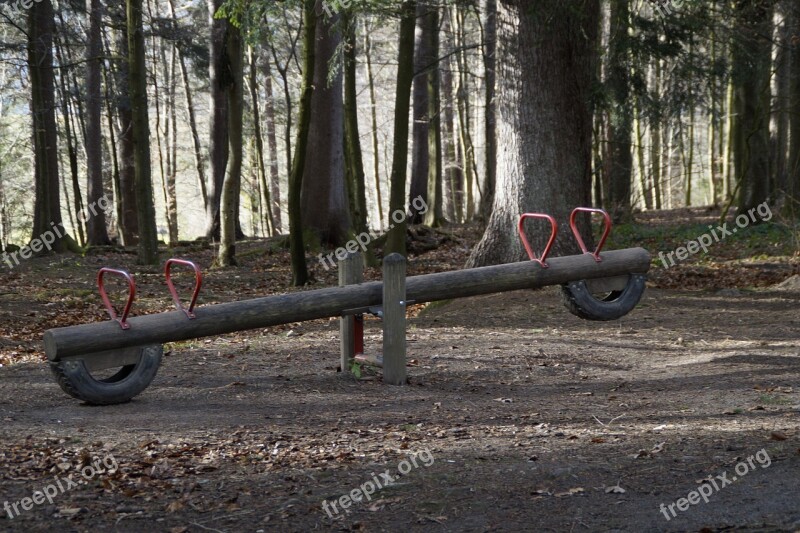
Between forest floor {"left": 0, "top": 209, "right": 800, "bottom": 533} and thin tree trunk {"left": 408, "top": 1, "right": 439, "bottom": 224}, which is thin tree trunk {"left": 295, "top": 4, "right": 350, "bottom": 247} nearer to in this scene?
thin tree trunk {"left": 408, "top": 1, "right": 439, "bottom": 224}

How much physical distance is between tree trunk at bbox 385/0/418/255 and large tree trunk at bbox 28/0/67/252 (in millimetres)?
9371

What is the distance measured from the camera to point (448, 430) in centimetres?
602

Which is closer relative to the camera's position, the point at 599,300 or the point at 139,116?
the point at 599,300

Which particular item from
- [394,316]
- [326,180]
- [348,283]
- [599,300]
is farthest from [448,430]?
[326,180]

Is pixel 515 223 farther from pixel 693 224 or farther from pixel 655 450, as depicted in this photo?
pixel 693 224

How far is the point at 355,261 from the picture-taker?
7.59m

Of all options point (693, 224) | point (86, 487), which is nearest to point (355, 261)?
point (86, 487)

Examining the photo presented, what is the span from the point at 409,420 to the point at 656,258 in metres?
10.5

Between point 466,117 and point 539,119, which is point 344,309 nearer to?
point 539,119

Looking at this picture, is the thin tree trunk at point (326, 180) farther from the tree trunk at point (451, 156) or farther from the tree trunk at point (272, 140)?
the tree trunk at point (272, 140)

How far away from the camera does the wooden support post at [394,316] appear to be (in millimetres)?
7215

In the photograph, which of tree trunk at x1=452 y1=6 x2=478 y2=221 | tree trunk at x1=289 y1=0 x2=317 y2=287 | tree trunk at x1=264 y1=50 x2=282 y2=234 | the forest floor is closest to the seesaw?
the forest floor

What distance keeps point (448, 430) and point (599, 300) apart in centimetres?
256

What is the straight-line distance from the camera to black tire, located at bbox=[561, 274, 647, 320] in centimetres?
768
